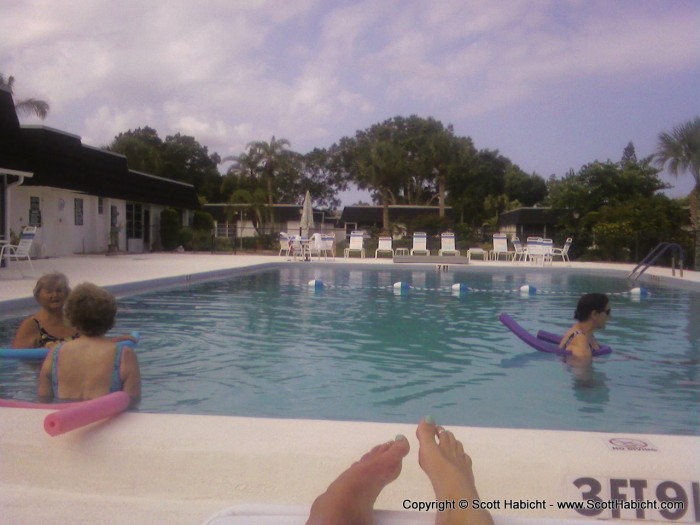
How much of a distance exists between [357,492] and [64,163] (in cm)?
1847

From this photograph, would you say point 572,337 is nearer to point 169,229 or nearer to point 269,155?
point 169,229

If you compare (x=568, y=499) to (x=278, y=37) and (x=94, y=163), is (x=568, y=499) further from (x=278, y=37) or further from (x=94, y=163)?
(x=94, y=163)

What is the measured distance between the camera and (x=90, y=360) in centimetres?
317

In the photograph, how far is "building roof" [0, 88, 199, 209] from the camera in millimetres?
13188

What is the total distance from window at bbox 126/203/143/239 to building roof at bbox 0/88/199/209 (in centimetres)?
80

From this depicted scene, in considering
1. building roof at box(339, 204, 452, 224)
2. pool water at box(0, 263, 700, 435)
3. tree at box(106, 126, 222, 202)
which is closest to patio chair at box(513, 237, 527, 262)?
pool water at box(0, 263, 700, 435)

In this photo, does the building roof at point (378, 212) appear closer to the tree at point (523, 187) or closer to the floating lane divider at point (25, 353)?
the tree at point (523, 187)

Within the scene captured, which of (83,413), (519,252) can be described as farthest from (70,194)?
(83,413)

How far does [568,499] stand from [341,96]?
9153 mm

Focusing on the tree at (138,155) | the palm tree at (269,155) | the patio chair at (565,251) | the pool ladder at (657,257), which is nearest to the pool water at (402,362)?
the pool ladder at (657,257)

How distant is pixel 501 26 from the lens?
7996 mm

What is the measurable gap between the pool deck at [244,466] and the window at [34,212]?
1727cm

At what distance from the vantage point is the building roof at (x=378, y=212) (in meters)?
40.9

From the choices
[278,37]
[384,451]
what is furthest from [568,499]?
[278,37]
